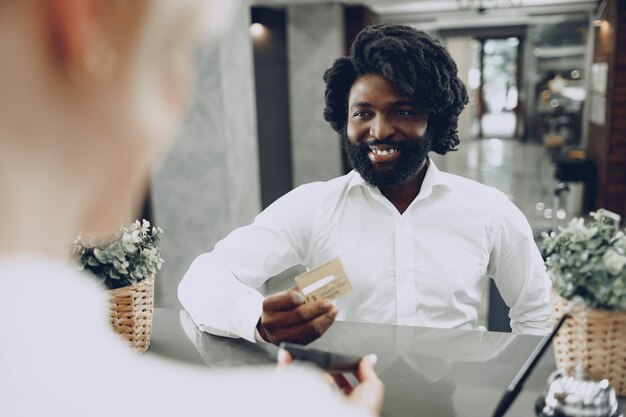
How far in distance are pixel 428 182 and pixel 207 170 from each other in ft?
10.9

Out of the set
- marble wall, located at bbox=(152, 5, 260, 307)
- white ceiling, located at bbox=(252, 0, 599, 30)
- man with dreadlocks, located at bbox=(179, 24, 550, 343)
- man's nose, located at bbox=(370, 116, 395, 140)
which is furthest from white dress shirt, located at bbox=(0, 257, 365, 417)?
white ceiling, located at bbox=(252, 0, 599, 30)

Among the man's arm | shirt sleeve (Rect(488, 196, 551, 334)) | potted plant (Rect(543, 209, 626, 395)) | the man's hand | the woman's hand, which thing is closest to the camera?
the woman's hand

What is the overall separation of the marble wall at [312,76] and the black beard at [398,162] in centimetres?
595

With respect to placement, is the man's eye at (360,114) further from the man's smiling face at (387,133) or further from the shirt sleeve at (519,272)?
the shirt sleeve at (519,272)

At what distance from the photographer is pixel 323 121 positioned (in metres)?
7.66

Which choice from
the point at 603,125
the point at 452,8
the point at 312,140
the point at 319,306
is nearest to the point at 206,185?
the point at 312,140

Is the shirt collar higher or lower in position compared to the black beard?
lower

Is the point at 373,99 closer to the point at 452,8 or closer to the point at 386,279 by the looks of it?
the point at 386,279

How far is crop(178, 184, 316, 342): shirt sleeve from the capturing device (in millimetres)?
1369

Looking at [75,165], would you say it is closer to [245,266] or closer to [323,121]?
[245,266]

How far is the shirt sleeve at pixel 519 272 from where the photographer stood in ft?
5.48

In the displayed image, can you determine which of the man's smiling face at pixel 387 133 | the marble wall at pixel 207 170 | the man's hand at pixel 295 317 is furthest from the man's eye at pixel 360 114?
the marble wall at pixel 207 170

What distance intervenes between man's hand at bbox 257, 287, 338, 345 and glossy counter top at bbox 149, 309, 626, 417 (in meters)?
0.09

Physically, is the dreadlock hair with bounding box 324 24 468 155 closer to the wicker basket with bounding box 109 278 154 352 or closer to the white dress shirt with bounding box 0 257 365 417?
the wicker basket with bounding box 109 278 154 352
